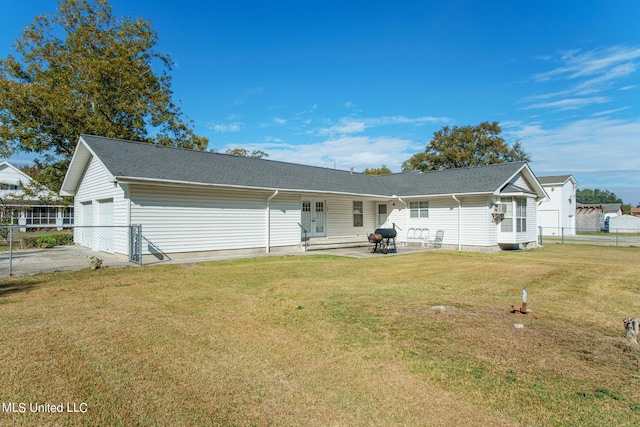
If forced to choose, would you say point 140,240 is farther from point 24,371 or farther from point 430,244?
point 430,244

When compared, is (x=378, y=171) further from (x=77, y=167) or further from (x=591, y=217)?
(x=77, y=167)

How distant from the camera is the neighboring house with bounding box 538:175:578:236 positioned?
105ft

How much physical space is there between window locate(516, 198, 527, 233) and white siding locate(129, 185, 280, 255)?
11310 mm

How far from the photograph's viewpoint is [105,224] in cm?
1379

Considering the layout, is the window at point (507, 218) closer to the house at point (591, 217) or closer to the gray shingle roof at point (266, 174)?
the gray shingle roof at point (266, 174)

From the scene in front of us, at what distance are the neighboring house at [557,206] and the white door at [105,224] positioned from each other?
110 feet

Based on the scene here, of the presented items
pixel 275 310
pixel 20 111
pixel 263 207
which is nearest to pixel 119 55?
pixel 20 111

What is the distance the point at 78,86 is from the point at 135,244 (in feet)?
50.8

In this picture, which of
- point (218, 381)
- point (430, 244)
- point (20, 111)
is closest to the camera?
point (218, 381)

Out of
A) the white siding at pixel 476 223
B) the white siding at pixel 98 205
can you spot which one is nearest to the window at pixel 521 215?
the white siding at pixel 476 223

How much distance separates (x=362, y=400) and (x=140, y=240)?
10123 millimetres

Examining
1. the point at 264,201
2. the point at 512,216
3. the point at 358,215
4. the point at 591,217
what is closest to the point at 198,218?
the point at 264,201

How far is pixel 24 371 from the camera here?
3.51 meters

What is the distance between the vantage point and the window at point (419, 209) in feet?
62.1
